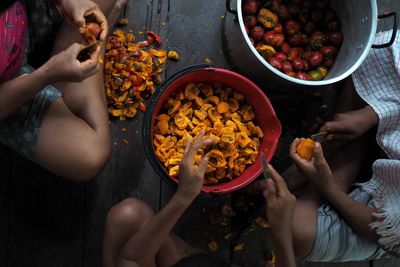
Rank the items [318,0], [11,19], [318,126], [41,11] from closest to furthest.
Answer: [11,19] < [41,11] < [318,0] < [318,126]

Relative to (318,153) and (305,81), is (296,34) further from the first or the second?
(318,153)

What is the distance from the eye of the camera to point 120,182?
1219 mm

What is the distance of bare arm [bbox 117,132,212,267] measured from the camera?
91 centimetres

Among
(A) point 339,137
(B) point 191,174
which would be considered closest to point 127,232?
(B) point 191,174

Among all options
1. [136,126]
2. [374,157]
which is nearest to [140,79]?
[136,126]

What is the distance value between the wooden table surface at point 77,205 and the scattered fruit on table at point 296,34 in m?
0.11

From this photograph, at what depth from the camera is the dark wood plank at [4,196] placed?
119cm

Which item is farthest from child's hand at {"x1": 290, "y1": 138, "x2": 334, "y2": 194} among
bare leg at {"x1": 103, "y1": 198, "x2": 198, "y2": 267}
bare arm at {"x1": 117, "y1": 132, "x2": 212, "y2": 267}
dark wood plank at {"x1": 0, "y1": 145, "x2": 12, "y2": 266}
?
dark wood plank at {"x1": 0, "y1": 145, "x2": 12, "y2": 266}

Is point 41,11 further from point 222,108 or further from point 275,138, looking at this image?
point 275,138

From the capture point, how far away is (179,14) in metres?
1.28

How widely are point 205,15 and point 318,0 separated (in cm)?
31

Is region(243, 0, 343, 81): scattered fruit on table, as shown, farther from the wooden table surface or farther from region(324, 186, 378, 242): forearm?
region(324, 186, 378, 242): forearm

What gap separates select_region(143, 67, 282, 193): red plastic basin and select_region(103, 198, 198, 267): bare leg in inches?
4.5

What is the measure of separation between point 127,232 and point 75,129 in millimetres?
261
